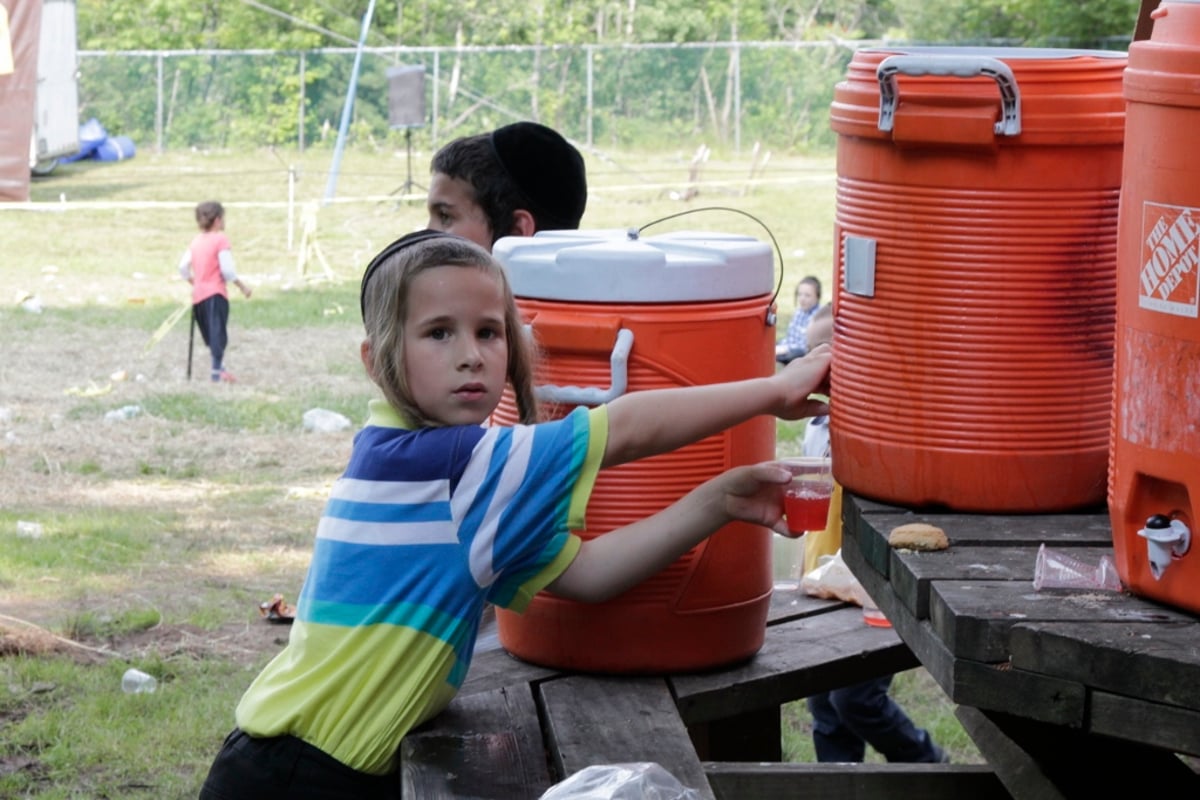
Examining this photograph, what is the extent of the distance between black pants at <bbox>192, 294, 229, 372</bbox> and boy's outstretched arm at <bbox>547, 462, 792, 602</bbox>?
869cm

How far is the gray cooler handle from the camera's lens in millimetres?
2094

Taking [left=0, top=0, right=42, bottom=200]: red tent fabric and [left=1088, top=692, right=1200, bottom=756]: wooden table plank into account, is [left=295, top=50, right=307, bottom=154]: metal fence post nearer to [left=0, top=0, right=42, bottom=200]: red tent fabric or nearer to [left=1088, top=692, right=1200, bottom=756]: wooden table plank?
[left=0, top=0, right=42, bottom=200]: red tent fabric

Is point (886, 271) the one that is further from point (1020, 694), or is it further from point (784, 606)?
point (784, 606)

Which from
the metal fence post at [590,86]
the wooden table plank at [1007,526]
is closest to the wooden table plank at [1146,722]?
the wooden table plank at [1007,526]

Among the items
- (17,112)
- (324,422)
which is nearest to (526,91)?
(324,422)

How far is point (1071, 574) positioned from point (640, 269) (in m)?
0.80

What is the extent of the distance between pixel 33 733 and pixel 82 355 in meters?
7.06

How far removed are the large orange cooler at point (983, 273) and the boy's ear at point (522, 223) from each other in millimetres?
1260

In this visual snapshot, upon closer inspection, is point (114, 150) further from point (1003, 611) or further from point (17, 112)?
point (1003, 611)

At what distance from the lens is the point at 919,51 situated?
7.75 ft

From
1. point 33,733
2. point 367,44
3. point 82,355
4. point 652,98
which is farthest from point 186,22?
point 33,733

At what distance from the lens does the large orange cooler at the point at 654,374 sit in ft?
8.09

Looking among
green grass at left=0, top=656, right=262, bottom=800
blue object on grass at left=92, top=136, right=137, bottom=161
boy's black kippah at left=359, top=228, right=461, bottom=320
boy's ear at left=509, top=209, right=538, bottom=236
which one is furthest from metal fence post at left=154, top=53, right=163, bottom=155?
boy's black kippah at left=359, top=228, right=461, bottom=320

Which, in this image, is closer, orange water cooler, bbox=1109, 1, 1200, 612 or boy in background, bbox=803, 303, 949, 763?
orange water cooler, bbox=1109, 1, 1200, 612
